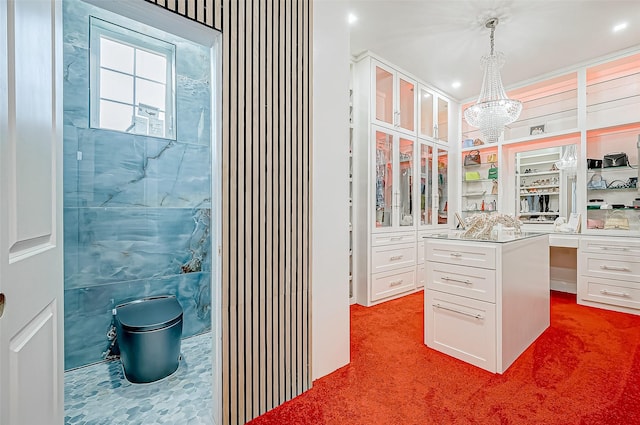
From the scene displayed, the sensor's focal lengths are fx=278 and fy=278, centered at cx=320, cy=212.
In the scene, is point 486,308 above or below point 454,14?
below

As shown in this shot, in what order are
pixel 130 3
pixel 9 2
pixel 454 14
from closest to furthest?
pixel 9 2
pixel 130 3
pixel 454 14

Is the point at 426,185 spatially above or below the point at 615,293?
above

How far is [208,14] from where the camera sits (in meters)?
1.30

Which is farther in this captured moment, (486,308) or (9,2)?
(486,308)

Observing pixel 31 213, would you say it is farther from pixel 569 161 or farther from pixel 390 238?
pixel 569 161

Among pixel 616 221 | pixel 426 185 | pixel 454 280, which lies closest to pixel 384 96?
pixel 426 185

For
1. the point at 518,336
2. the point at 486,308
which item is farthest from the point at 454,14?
the point at 518,336

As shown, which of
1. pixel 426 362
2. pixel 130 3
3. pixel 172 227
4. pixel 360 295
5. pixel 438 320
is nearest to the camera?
pixel 130 3

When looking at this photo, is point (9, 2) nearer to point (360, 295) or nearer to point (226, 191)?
point (226, 191)

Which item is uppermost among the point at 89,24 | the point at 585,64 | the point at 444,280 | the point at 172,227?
the point at 585,64

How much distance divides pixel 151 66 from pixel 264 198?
184cm

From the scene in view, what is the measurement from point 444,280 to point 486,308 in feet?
1.07

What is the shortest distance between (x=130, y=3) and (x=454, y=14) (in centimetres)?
275

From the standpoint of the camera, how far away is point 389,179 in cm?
358
